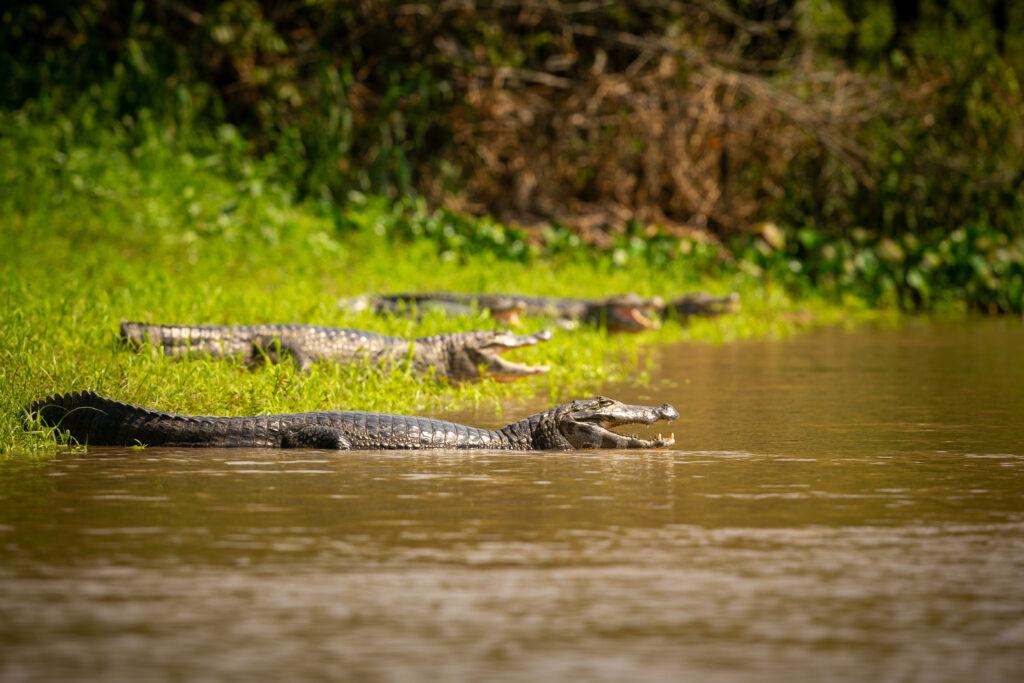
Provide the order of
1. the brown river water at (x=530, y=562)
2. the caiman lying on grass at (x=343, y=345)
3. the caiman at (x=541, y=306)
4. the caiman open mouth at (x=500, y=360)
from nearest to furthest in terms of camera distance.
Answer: the brown river water at (x=530, y=562) < the caiman lying on grass at (x=343, y=345) < the caiman open mouth at (x=500, y=360) < the caiman at (x=541, y=306)

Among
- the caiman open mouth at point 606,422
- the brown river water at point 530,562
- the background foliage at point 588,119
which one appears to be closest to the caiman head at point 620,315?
the background foliage at point 588,119

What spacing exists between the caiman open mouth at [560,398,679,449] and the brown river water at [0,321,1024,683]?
0.38 ft

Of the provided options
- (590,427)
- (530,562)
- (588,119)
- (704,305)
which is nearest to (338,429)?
(590,427)

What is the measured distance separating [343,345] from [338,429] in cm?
221

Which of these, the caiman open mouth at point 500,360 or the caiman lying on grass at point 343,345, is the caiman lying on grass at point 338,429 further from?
the caiman open mouth at point 500,360

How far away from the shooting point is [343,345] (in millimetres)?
8734

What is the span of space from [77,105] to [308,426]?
10.6m

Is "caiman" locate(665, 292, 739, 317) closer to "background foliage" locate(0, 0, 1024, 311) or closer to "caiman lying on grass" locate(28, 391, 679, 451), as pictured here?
"background foliage" locate(0, 0, 1024, 311)

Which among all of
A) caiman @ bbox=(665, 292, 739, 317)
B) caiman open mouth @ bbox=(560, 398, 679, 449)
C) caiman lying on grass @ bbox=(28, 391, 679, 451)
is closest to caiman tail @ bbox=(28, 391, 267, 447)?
caiman lying on grass @ bbox=(28, 391, 679, 451)

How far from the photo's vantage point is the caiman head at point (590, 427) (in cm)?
670

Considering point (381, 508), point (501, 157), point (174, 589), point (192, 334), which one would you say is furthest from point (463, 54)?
point (174, 589)

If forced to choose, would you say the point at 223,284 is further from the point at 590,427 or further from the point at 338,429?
the point at 590,427

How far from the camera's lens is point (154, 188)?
1470 cm

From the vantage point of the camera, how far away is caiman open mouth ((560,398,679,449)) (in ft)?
22.0
